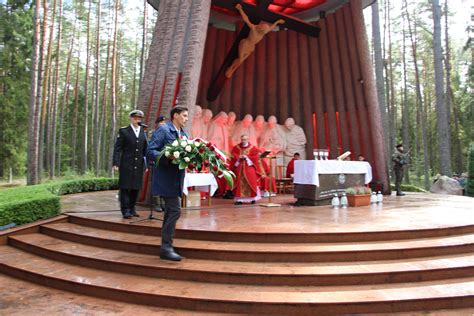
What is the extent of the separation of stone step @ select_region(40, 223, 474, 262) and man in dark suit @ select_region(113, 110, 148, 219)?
3.28 ft

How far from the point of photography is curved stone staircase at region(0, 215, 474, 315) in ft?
9.12

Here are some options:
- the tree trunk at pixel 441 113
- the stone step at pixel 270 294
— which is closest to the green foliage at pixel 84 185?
the stone step at pixel 270 294

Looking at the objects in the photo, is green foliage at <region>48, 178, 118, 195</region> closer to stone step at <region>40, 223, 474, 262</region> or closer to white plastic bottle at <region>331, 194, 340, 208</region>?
stone step at <region>40, 223, 474, 262</region>

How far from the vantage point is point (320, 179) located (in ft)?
22.1

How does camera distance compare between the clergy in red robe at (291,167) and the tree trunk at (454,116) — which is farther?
the tree trunk at (454,116)

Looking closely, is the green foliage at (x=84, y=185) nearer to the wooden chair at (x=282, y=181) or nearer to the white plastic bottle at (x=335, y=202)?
the wooden chair at (x=282, y=181)

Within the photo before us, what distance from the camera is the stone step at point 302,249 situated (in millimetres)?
3426

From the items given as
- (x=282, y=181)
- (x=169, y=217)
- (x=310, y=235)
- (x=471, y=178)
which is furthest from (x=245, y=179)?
(x=471, y=178)

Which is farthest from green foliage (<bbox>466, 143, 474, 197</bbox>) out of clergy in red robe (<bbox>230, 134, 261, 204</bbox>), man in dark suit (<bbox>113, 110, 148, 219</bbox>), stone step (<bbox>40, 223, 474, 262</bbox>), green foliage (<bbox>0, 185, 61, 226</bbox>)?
green foliage (<bbox>0, 185, 61, 226</bbox>)

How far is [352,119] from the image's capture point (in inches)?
370

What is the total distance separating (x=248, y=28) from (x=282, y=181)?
4.06 meters

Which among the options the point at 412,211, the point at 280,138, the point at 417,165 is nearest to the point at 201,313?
the point at 412,211

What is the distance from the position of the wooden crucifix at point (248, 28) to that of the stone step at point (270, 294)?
715 cm

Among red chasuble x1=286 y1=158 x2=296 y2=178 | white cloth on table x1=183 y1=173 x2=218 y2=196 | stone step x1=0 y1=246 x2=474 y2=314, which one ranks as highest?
red chasuble x1=286 y1=158 x2=296 y2=178
